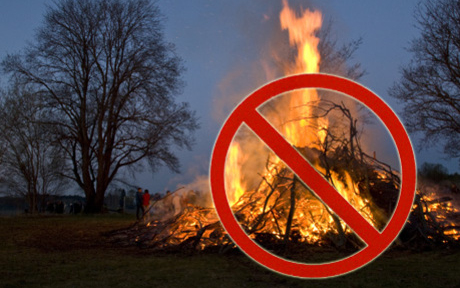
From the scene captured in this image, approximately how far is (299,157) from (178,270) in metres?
2.53

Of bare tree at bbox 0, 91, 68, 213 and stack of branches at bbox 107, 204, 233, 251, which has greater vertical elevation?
bare tree at bbox 0, 91, 68, 213

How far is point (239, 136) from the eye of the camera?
11.6m

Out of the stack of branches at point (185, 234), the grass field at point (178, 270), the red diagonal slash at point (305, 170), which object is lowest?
the grass field at point (178, 270)

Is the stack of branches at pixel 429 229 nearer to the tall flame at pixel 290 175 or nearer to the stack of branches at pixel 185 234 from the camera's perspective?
the tall flame at pixel 290 175

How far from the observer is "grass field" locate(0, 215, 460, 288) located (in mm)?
5461

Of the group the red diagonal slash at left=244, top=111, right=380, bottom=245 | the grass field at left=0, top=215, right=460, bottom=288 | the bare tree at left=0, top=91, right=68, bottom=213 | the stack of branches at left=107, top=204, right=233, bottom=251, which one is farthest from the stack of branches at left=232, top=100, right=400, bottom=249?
the bare tree at left=0, top=91, right=68, bottom=213

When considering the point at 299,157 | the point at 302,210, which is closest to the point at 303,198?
the point at 302,210

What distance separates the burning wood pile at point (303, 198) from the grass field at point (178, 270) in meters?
0.87

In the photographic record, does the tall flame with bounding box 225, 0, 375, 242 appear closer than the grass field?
No

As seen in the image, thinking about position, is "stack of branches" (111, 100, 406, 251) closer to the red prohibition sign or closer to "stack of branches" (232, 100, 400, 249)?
"stack of branches" (232, 100, 400, 249)

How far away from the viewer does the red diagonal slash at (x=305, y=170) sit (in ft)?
18.6

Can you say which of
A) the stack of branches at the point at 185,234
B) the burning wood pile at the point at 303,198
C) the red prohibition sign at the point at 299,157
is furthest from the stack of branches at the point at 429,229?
the stack of branches at the point at 185,234

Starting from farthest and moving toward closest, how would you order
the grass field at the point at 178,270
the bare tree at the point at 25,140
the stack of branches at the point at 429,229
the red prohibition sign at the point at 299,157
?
the bare tree at the point at 25,140
the stack of branches at the point at 429,229
the red prohibition sign at the point at 299,157
the grass field at the point at 178,270

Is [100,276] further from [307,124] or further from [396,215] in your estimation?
[307,124]
